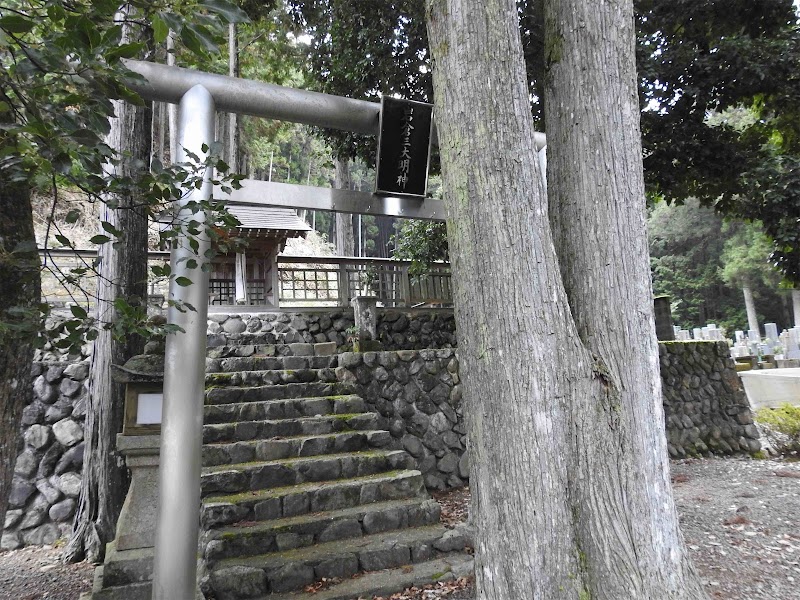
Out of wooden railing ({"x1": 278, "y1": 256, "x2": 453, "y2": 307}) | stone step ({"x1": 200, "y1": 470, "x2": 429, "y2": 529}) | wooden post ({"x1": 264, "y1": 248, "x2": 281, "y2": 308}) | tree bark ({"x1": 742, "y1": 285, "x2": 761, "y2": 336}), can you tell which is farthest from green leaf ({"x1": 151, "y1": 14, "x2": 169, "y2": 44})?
tree bark ({"x1": 742, "y1": 285, "x2": 761, "y2": 336})

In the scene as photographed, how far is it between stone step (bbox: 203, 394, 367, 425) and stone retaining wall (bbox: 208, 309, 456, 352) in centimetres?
315

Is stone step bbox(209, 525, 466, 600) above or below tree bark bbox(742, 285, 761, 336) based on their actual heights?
below

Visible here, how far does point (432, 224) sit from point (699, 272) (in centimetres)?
1876

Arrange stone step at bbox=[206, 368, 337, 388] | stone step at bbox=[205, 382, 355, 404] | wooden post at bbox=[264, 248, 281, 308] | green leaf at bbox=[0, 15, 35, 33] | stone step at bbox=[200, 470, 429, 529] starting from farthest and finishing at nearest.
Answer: wooden post at bbox=[264, 248, 281, 308]
stone step at bbox=[206, 368, 337, 388]
stone step at bbox=[205, 382, 355, 404]
stone step at bbox=[200, 470, 429, 529]
green leaf at bbox=[0, 15, 35, 33]

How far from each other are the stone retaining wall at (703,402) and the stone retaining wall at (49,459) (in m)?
7.50

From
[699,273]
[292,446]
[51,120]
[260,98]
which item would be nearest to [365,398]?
[292,446]

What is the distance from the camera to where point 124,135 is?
4809mm

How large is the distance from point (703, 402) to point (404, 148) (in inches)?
244

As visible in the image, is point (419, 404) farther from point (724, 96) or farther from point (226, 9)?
point (724, 96)

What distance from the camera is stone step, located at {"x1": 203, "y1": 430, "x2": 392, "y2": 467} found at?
4.15 m

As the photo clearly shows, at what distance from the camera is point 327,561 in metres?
3.39

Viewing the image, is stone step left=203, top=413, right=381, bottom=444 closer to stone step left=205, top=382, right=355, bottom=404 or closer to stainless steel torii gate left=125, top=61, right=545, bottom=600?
stone step left=205, top=382, right=355, bottom=404

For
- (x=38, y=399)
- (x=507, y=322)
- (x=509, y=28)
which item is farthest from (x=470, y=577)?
(x=38, y=399)

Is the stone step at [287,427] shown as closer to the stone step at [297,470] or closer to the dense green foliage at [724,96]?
the stone step at [297,470]
